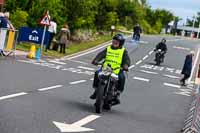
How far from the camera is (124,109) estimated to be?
620 inches

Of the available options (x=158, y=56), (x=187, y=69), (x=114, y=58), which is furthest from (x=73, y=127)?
(x=158, y=56)

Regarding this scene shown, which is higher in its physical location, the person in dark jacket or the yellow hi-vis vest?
the yellow hi-vis vest

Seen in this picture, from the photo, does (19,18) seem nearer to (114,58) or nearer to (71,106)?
(114,58)

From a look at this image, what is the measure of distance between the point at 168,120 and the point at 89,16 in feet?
127

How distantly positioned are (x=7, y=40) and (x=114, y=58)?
47.0 feet

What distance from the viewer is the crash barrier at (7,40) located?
27.4 meters

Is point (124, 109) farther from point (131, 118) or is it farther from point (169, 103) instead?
point (169, 103)

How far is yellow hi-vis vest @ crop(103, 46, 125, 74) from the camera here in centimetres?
1447

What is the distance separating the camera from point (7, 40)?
28.1m

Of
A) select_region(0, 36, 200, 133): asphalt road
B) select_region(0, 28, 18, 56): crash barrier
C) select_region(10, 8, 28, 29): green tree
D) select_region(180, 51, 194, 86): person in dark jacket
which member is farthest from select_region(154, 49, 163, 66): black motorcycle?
select_region(0, 36, 200, 133): asphalt road

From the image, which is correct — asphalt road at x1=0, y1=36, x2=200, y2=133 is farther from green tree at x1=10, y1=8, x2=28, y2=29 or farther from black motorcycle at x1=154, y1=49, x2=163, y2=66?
black motorcycle at x1=154, y1=49, x2=163, y2=66

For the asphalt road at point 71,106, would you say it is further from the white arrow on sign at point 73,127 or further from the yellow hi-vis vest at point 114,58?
the yellow hi-vis vest at point 114,58

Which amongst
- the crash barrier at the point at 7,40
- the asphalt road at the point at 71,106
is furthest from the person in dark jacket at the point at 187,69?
the crash barrier at the point at 7,40

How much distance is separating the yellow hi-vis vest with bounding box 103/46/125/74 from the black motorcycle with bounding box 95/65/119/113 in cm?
26
